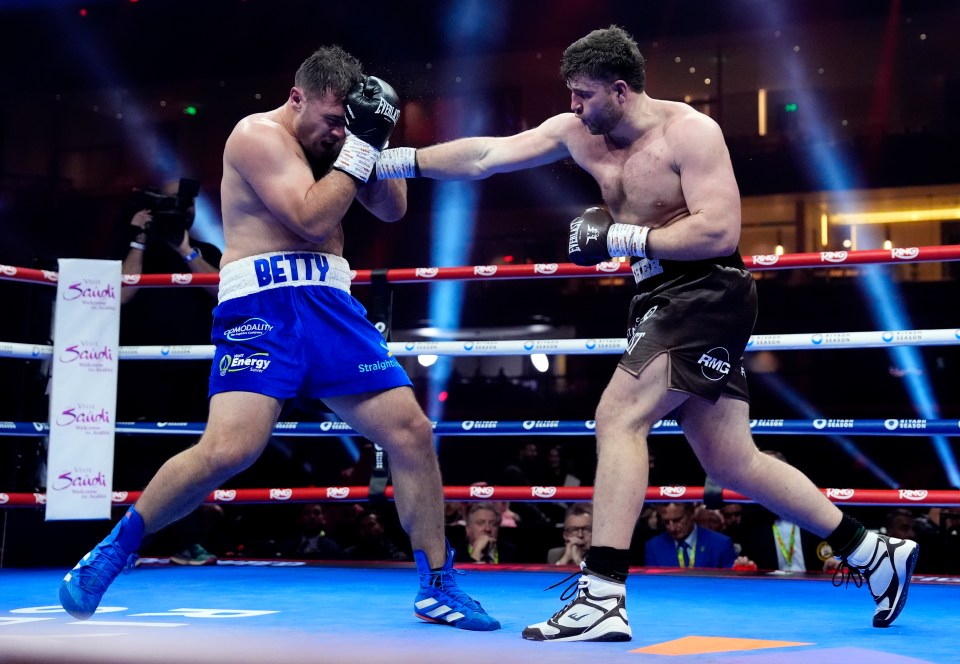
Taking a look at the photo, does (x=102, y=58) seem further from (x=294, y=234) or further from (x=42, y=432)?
(x=294, y=234)

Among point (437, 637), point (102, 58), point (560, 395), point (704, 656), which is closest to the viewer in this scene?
point (704, 656)

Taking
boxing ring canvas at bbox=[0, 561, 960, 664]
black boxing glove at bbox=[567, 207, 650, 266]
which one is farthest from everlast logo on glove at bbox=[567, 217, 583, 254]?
boxing ring canvas at bbox=[0, 561, 960, 664]

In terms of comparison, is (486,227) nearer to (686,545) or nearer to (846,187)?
(846,187)

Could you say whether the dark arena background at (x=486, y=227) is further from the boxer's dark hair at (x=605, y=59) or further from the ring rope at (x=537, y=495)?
the boxer's dark hair at (x=605, y=59)

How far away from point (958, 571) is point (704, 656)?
3.65 metres

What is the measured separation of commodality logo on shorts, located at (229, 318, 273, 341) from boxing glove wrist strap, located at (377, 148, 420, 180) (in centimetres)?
44

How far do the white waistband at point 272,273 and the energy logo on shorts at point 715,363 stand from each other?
2.77 feet

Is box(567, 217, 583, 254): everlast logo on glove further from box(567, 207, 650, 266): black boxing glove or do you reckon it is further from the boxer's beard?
the boxer's beard

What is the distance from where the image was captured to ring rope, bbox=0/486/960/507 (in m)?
3.01

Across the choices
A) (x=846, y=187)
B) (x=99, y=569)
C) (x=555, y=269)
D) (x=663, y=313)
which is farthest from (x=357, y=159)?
(x=846, y=187)

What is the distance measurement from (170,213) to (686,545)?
235cm

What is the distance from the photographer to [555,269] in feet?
11.1

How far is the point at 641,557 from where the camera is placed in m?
5.58

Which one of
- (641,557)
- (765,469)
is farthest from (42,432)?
(641,557)
